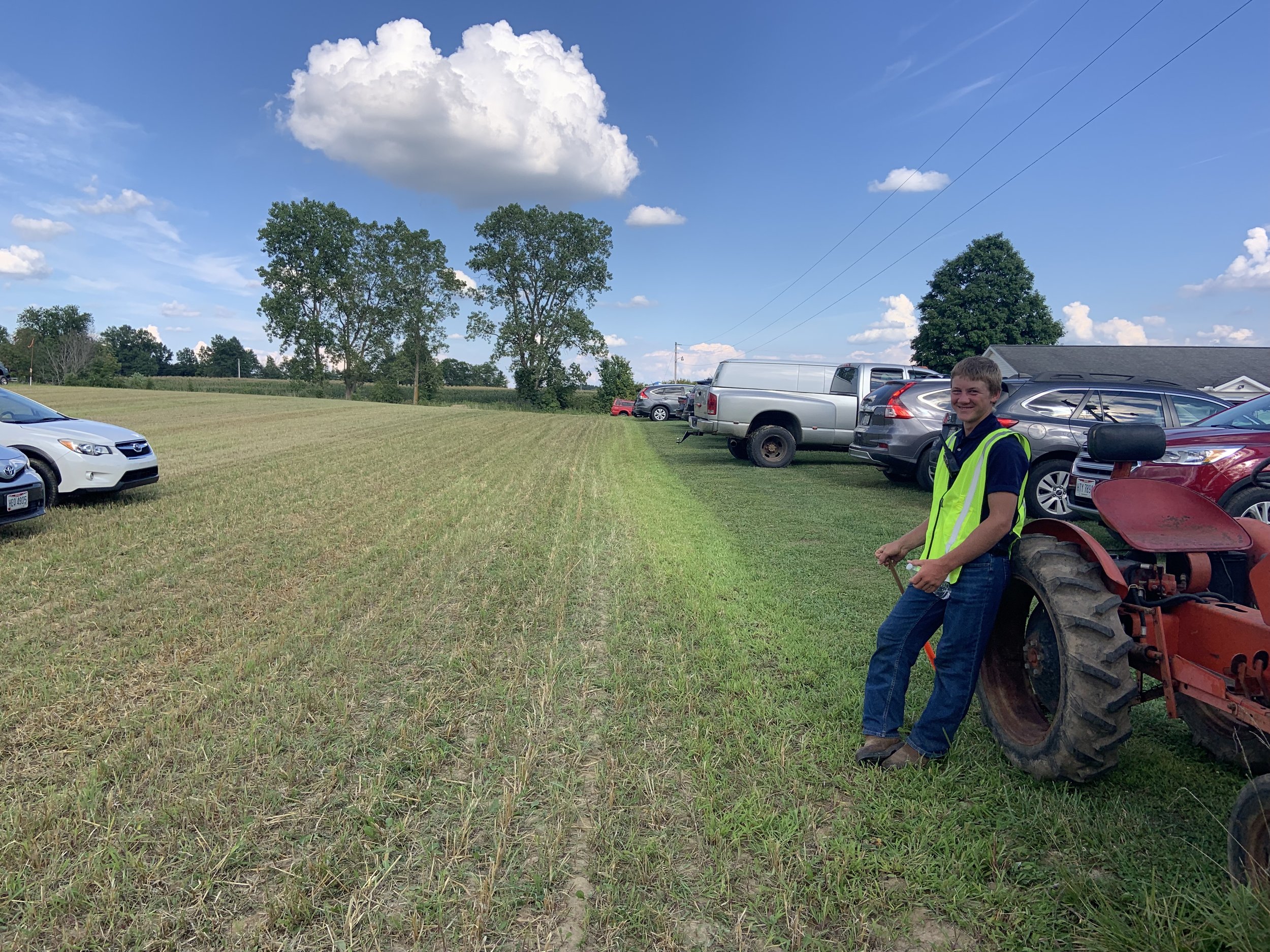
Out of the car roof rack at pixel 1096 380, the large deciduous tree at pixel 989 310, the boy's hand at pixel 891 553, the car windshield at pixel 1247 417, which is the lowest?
the boy's hand at pixel 891 553

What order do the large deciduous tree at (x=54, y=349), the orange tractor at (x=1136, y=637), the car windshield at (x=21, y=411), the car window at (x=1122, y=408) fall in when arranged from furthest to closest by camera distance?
the large deciduous tree at (x=54, y=349) < the car windshield at (x=21, y=411) < the car window at (x=1122, y=408) < the orange tractor at (x=1136, y=637)

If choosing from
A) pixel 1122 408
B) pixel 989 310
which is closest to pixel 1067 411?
pixel 1122 408

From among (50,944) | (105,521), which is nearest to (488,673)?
(50,944)

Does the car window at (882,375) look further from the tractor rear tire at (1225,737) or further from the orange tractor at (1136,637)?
the tractor rear tire at (1225,737)

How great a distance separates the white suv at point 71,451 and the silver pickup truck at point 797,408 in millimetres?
10069

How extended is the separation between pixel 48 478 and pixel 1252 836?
10.8 meters

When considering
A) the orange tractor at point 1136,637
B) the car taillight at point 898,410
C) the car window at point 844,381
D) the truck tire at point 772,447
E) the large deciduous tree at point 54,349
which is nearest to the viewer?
the orange tractor at point 1136,637

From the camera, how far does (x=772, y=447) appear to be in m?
15.0

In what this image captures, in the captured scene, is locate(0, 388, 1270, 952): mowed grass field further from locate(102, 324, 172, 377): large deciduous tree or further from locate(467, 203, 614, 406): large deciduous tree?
locate(102, 324, 172, 377): large deciduous tree

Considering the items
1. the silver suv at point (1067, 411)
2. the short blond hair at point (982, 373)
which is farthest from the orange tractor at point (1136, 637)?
the silver suv at point (1067, 411)

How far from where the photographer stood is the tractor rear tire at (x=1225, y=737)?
307 centimetres

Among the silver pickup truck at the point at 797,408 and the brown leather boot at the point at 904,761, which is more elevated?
the silver pickup truck at the point at 797,408

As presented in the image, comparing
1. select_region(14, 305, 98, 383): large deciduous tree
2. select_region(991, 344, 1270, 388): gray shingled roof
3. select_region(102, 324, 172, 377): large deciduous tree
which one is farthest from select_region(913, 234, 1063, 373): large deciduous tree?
select_region(102, 324, 172, 377): large deciduous tree

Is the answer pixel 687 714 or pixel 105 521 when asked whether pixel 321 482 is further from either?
pixel 687 714
